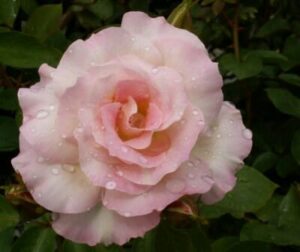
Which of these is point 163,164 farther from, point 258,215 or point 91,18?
point 91,18

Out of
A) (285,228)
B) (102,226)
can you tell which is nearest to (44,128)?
(102,226)

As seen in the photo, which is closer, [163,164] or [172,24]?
[163,164]

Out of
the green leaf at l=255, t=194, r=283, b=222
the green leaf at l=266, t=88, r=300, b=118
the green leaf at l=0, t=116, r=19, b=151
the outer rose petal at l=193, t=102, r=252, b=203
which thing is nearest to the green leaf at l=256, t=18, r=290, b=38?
the green leaf at l=266, t=88, r=300, b=118

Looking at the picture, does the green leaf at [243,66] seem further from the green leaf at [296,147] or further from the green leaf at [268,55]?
the green leaf at [296,147]

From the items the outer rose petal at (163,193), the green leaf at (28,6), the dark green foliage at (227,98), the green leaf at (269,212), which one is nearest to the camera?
the outer rose petal at (163,193)

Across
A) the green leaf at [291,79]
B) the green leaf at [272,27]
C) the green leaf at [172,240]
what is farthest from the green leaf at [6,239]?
the green leaf at [272,27]

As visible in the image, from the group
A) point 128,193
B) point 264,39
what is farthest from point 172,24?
point 264,39
